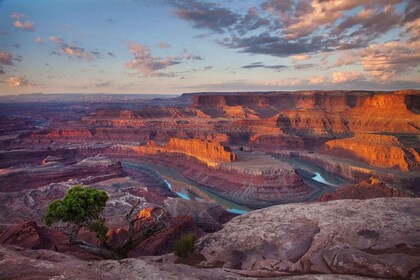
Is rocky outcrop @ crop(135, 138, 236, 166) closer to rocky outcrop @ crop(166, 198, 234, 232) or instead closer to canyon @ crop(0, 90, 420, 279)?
canyon @ crop(0, 90, 420, 279)

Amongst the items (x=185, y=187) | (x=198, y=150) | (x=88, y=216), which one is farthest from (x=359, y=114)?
(x=88, y=216)

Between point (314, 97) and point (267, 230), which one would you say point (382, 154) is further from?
point (314, 97)

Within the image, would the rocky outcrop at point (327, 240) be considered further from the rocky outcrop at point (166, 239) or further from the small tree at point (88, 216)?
the small tree at point (88, 216)

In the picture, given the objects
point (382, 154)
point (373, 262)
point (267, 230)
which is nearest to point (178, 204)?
point (267, 230)

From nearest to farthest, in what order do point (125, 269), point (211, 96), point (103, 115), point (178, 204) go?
point (125, 269) → point (178, 204) → point (103, 115) → point (211, 96)

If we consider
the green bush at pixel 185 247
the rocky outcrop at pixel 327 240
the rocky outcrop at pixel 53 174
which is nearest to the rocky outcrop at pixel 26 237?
the green bush at pixel 185 247

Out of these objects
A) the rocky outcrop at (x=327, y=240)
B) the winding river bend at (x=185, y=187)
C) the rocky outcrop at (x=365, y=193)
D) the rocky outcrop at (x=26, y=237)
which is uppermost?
the rocky outcrop at (x=327, y=240)
